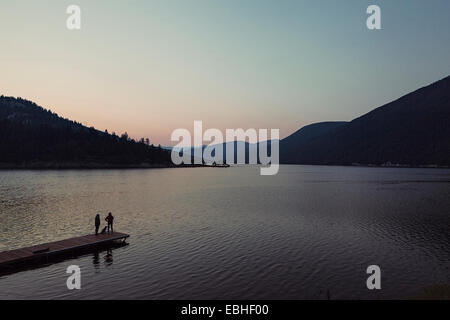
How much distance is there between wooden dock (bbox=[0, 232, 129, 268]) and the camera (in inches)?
985

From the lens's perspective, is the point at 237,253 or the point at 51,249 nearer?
the point at 51,249

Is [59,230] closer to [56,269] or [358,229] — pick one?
[56,269]

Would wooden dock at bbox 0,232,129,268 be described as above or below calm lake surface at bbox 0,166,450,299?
above

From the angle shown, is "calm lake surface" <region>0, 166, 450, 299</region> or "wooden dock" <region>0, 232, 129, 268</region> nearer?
"calm lake surface" <region>0, 166, 450, 299</region>

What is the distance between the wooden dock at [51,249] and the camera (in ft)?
82.1

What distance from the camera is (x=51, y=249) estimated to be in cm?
2788

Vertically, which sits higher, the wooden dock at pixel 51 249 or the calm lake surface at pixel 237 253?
the wooden dock at pixel 51 249

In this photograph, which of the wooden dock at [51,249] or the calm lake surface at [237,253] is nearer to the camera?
the calm lake surface at [237,253]

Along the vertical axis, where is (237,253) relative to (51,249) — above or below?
below
